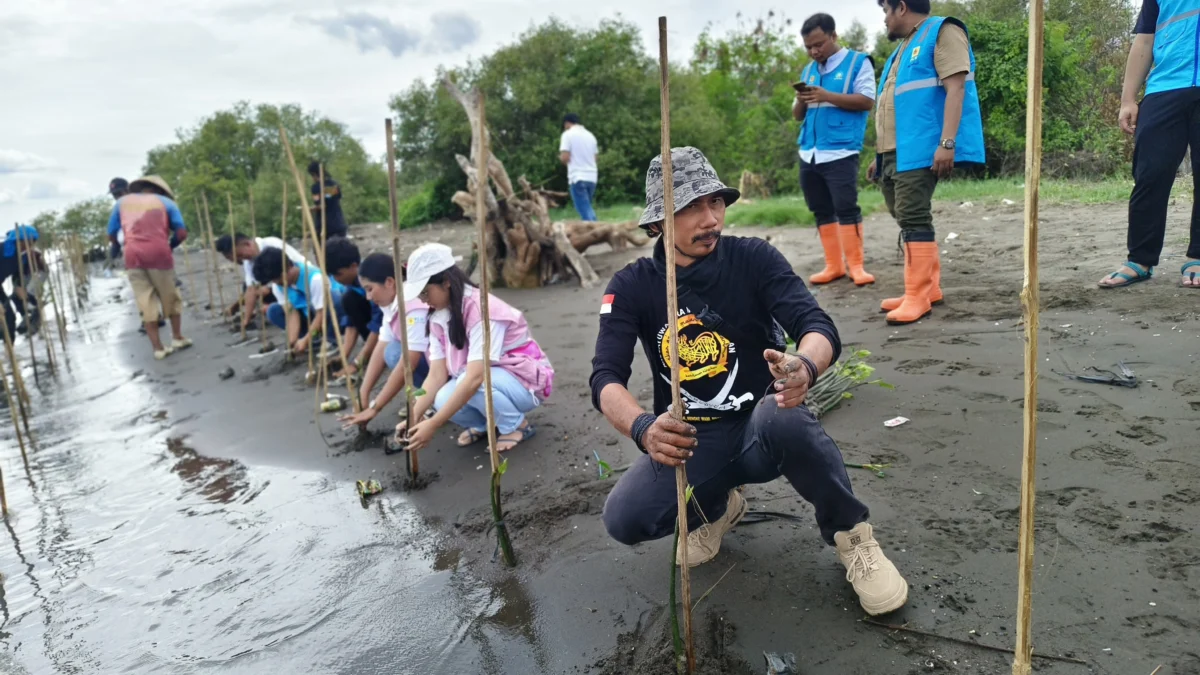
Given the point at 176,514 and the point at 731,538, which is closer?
the point at 731,538

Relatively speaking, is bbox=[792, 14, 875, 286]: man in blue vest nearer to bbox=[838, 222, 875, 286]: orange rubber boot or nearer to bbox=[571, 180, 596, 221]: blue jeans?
bbox=[838, 222, 875, 286]: orange rubber boot

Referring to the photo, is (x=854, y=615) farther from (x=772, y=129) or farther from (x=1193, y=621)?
(x=772, y=129)

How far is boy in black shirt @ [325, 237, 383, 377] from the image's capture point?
5289mm

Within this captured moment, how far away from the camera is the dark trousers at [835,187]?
534 centimetres

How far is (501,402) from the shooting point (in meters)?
3.89

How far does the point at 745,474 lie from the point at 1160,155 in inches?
133

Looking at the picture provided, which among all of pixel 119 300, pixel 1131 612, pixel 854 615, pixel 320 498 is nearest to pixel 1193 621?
pixel 1131 612

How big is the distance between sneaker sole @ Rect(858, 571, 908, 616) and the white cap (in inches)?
97.6

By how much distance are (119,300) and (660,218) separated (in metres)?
16.0

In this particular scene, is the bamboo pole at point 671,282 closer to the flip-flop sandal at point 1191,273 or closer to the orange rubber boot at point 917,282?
the orange rubber boot at point 917,282

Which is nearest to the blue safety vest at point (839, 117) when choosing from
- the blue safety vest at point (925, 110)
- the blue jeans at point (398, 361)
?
the blue safety vest at point (925, 110)

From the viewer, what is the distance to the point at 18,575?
3465 millimetres

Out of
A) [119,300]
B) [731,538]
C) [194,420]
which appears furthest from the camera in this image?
[119,300]

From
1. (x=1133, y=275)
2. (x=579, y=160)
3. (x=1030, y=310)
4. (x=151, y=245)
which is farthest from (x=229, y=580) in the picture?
(x=579, y=160)
